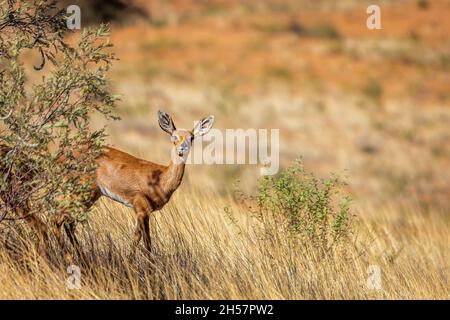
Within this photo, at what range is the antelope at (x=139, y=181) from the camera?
21.7 ft

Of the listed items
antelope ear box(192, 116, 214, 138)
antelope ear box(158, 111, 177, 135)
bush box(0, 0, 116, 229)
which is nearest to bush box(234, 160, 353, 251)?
antelope ear box(192, 116, 214, 138)

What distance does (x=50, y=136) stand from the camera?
6359 mm

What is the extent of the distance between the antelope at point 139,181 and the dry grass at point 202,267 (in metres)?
0.21

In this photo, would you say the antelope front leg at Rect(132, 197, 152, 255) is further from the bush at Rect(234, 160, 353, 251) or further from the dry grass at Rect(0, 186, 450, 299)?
the bush at Rect(234, 160, 353, 251)

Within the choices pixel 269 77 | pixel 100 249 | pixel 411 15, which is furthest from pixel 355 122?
pixel 100 249

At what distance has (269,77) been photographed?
31.4m

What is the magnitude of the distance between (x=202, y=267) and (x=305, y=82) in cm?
2433
